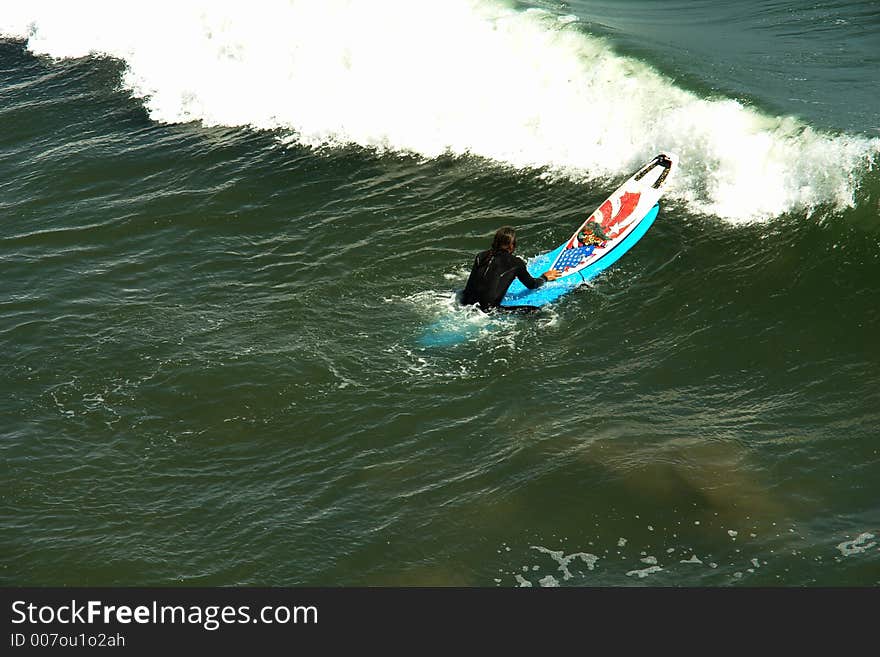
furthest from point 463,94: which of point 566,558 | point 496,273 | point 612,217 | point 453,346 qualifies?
point 566,558

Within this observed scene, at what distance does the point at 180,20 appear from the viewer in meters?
20.5

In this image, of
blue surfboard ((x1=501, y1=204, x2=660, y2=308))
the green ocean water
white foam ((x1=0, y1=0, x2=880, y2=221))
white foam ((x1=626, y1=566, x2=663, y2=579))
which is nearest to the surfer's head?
blue surfboard ((x1=501, y1=204, x2=660, y2=308))

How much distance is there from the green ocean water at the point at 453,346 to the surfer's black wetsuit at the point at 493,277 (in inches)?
11.3

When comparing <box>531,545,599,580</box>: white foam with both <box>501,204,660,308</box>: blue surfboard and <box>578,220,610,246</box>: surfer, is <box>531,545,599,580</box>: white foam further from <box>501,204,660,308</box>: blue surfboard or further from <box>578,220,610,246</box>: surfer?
<box>578,220,610,246</box>: surfer

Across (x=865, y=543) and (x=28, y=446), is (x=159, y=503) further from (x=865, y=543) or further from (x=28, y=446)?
(x=865, y=543)

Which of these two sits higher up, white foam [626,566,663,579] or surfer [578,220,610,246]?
surfer [578,220,610,246]

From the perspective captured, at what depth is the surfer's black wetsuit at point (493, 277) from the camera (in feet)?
33.8

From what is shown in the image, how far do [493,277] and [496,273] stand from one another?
2.0 inches

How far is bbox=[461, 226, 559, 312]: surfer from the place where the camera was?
33.8 feet

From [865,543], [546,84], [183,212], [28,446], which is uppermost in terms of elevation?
[546,84]

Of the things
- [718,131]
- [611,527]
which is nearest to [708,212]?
[718,131]

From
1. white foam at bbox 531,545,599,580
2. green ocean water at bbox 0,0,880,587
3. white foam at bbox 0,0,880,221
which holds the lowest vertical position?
white foam at bbox 531,545,599,580

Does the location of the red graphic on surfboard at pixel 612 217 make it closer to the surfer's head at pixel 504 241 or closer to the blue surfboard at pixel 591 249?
the blue surfboard at pixel 591 249

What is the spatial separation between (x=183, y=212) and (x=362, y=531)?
7.43 meters
